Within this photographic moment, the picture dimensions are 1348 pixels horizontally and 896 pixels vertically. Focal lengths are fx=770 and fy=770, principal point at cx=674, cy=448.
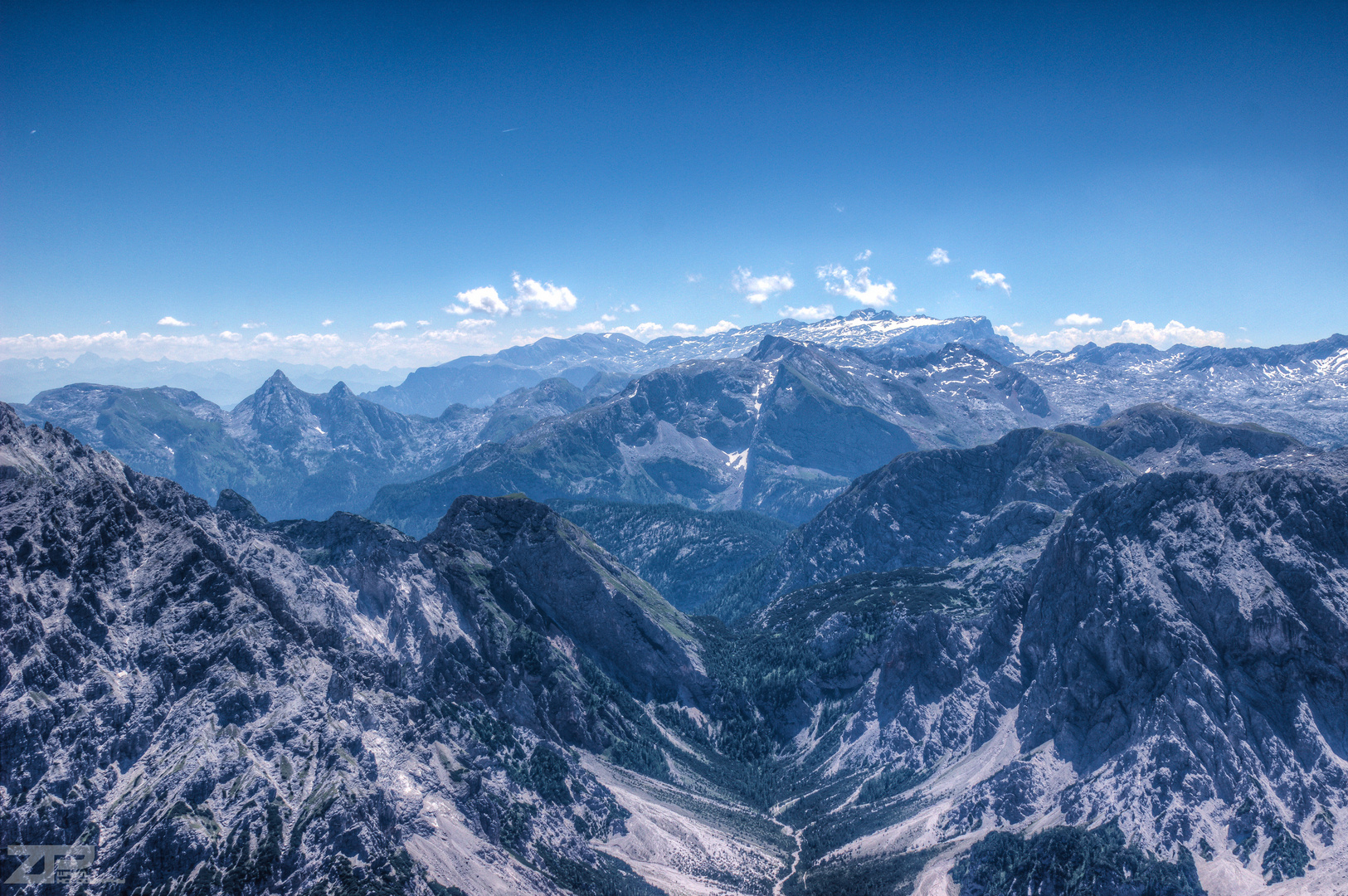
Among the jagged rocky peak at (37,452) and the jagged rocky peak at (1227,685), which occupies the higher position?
the jagged rocky peak at (37,452)

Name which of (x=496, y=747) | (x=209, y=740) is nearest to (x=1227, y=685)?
(x=496, y=747)

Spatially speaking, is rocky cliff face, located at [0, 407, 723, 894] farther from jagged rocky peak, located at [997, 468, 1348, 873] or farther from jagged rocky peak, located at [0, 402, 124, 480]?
jagged rocky peak, located at [997, 468, 1348, 873]

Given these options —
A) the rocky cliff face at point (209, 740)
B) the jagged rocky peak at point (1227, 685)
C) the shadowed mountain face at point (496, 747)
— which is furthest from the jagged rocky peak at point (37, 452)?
the jagged rocky peak at point (1227, 685)

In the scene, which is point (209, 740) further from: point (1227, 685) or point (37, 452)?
point (1227, 685)

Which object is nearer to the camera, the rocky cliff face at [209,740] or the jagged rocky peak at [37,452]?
the rocky cliff face at [209,740]

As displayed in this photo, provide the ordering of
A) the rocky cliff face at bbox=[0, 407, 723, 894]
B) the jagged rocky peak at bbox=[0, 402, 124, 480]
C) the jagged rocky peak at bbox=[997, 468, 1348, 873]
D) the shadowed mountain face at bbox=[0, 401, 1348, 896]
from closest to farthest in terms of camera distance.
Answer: the rocky cliff face at bbox=[0, 407, 723, 894] < the shadowed mountain face at bbox=[0, 401, 1348, 896] < the jagged rocky peak at bbox=[997, 468, 1348, 873] < the jagged rocky peak at bbox=[0, 402, 124, 480]

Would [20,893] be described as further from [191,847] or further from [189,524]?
[189,524]

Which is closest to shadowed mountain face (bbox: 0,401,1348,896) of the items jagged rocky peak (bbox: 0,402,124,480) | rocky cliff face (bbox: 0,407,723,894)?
rocky cliff face (bbox: 0,407,723,894)

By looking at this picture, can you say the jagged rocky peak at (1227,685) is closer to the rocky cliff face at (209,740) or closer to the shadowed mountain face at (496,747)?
the shadowed mountain face at (496,747)

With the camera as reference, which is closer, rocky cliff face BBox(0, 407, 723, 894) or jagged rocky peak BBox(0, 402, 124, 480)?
rocky cliff face BBox(0, 407, 723, 894)

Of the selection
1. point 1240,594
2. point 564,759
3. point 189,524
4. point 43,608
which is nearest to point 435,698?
point 564,759

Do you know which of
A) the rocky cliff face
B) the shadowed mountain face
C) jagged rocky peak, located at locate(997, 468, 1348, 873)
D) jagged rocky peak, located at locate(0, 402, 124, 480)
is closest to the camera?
the rocky cliff face

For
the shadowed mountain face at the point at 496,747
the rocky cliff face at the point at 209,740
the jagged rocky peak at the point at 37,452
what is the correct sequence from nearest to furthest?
the rocky cliff face at the point at 209,740, the shadowed mountain face at the point at 496,747, the jagged rocky peak at the point at 37,452
